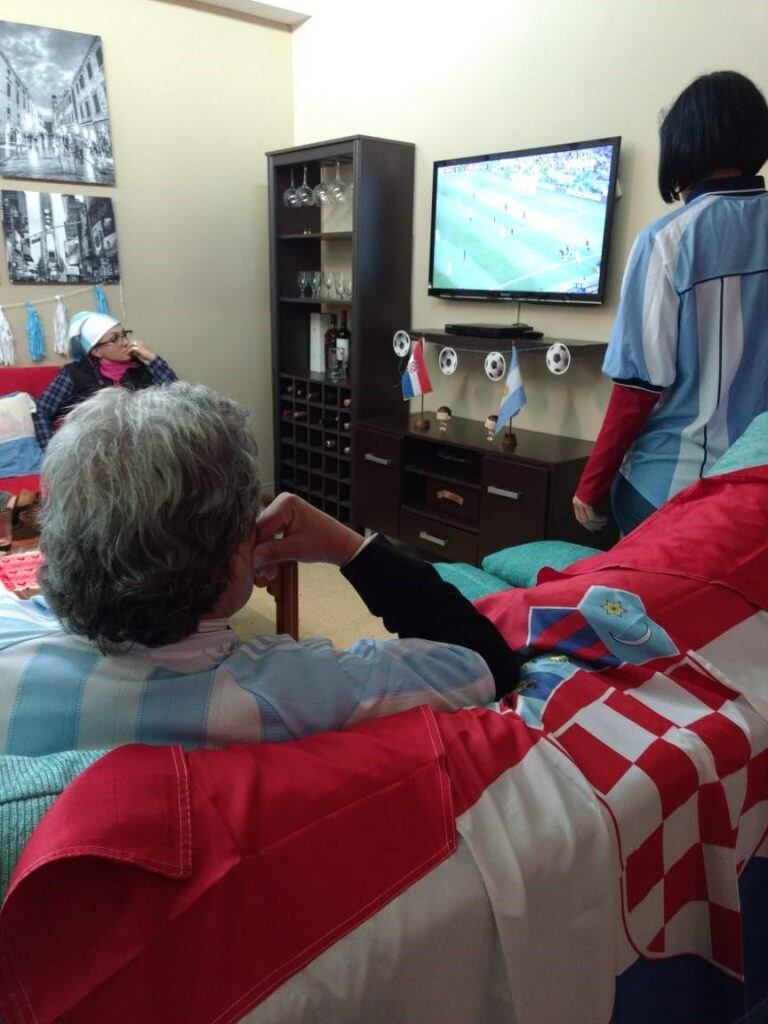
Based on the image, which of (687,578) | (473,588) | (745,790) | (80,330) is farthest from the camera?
(80,330)

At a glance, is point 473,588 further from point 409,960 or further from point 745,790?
point 409,960

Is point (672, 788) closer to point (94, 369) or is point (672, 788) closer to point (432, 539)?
point (432, 539)

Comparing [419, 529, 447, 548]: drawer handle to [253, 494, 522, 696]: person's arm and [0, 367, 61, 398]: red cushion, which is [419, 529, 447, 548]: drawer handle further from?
[253, 494, 522, 696]: person's arm

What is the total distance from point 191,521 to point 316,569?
278cm

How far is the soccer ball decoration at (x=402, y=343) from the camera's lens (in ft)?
11.2

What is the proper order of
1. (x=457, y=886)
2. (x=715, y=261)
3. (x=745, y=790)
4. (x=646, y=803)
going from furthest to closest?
(x=715, y=261) < (x=745, y=790) < (x=646, y=803) < (x=457, y=886)

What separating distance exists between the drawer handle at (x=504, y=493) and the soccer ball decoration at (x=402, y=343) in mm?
892

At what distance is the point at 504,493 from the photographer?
2.82 metres

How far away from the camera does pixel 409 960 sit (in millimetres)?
576

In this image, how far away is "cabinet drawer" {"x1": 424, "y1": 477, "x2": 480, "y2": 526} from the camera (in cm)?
305

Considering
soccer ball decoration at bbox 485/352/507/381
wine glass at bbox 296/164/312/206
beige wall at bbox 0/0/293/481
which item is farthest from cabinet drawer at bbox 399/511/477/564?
wine glass at bbox 296/164/312/206

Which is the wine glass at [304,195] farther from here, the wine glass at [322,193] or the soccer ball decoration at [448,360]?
the soccer ball decoration at [448,360]

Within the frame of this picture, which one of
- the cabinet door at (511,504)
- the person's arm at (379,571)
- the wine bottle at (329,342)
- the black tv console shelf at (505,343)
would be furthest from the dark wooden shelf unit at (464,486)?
the person's arm at (379,571)

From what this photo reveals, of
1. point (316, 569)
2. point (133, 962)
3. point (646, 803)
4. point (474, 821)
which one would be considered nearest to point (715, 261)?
point (646, 803)
